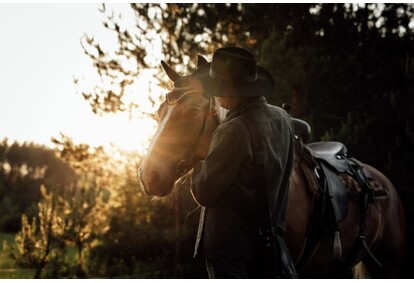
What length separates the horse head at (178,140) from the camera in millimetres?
2465

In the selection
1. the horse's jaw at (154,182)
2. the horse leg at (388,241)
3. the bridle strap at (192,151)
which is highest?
the bridle strap at (192,151)

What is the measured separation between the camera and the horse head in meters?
2.46

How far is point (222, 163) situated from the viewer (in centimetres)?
203

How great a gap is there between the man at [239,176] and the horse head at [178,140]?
9.8 inches

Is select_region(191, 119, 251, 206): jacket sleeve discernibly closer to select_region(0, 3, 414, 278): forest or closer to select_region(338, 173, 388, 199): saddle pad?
select_region(338, 173, 388, 199): saddle pad

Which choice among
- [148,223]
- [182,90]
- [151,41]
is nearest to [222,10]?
[151,41]

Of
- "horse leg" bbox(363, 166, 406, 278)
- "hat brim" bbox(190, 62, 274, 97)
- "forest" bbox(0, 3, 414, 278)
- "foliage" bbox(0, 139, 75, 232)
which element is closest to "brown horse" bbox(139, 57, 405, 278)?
"hat brim" bbox(190, 62, 274, 97)

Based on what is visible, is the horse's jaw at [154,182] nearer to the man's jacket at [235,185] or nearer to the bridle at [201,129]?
the bridle at [201,129]

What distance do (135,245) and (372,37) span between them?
27.1 feet

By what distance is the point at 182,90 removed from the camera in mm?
2596

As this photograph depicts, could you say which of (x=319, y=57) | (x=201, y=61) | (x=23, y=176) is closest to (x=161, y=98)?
(x=319, y=57)

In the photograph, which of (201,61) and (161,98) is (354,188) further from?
(161,98)

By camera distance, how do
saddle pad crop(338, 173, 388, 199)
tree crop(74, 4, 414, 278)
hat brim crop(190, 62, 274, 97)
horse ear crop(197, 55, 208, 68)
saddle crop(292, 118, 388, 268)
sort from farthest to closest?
tree crop(74, 4, 414, 278), saddle pad crop(338, 173, 388, 199), saddle crop(292, 118, 388, 268), horse ear crop(197, 55, 208, 68), hat brim crop(190, 62, 274, 97)

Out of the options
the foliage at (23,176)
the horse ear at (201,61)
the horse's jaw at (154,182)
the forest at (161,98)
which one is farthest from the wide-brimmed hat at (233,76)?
the foliage at (23,176)
